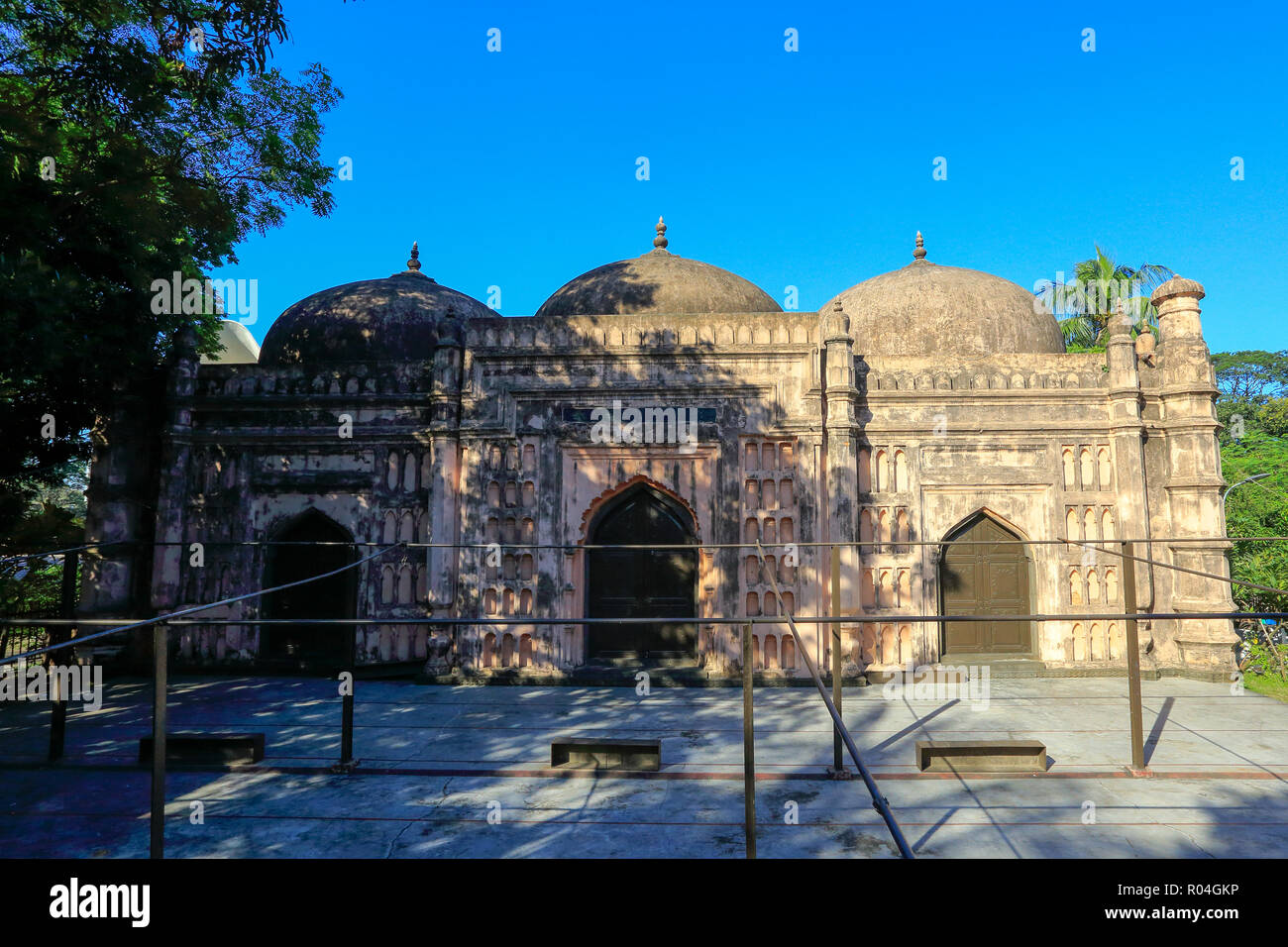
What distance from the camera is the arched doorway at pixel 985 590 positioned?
489 inches

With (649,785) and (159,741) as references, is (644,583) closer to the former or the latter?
(649,785)

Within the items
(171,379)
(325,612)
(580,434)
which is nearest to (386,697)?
(325,612)

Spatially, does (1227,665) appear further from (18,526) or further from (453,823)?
(18,526)

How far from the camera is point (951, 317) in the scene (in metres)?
15.4

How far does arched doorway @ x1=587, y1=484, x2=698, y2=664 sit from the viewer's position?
12.4 m

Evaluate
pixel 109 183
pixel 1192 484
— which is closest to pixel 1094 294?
pixel 1192 484

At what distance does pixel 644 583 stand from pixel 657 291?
240 inches

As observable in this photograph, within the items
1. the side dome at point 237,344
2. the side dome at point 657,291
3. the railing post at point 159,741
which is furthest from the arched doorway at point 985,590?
the side dome at point 237,344

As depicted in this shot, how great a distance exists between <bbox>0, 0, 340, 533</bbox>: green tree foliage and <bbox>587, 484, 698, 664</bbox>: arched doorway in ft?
26.2

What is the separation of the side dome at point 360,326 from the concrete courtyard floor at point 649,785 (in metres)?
7.48

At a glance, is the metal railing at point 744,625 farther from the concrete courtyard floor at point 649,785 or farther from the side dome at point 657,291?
the side dome at point 657,291

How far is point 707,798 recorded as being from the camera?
6.59 meters

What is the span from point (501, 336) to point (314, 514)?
15.2 feet

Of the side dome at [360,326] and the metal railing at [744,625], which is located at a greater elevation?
the side dome at [360,326]
